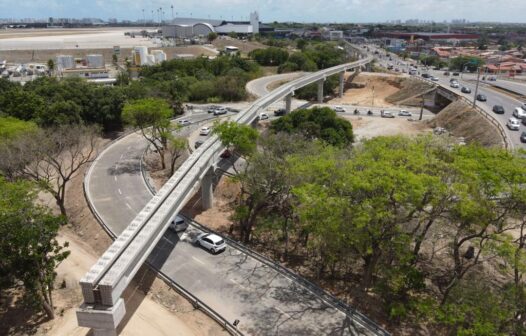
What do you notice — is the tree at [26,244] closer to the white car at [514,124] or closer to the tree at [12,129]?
the tree at [12,129]

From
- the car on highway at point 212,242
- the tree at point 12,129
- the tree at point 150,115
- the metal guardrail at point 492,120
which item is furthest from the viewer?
the metal guardrail at point 492,120

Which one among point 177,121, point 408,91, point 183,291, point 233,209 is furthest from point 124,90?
point 408,91

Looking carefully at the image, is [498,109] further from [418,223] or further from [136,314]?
[136,314]

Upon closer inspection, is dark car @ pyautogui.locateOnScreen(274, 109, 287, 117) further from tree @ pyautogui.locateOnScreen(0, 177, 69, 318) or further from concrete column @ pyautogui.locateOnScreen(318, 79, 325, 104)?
tree @ pyautogui.locateOnScreen(0, 177, 69, 318)

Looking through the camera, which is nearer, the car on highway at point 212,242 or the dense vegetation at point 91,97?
the car on highway at point 212,242

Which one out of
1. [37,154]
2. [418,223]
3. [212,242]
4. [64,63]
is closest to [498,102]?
[418,223]

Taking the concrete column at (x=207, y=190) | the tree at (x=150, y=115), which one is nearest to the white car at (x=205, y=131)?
the tree at (x=150, y=115)
